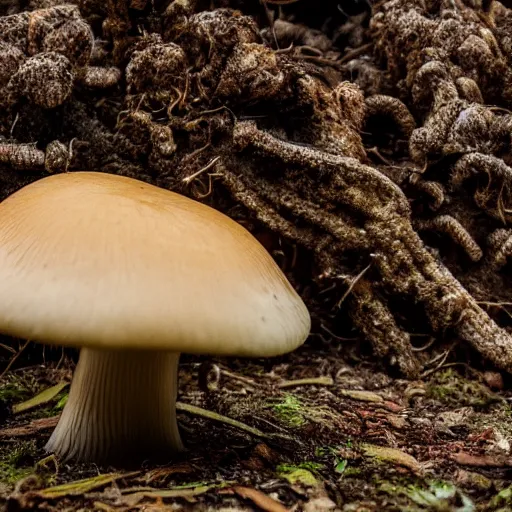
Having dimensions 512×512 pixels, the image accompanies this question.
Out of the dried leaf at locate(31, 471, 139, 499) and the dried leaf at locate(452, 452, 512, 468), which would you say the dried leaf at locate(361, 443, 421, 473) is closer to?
the dried leaf at locate(452, 452, 512, 468)

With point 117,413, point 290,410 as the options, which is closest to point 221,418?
point 290,410

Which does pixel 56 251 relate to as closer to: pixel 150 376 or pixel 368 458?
pixel 150 376

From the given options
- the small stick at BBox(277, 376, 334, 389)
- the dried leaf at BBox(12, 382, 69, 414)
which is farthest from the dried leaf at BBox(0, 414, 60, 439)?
the small stick at BBox(277, 376, 334, 389)

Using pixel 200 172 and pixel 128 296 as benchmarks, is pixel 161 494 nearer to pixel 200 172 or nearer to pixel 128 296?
pixel 128 296

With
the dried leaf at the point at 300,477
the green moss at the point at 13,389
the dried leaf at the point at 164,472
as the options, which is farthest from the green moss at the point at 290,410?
the green moss at the point at 13,389

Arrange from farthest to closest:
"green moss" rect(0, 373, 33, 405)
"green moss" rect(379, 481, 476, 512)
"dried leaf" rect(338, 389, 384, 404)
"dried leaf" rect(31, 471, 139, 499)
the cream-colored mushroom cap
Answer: "dried leaf" rect(338, 389, 384, 404) < "green moss" rect(0, 373, 33, 405) < "green moss" rect(379, 481, 476, 512) < "dried leaf" rect(31, 471, 139, 499) < the cream-colored mushroom cap

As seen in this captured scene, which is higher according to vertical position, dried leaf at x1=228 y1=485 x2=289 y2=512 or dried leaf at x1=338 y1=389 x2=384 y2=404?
dried leaf at x1=228 y1=485 x2=289 y2=512
